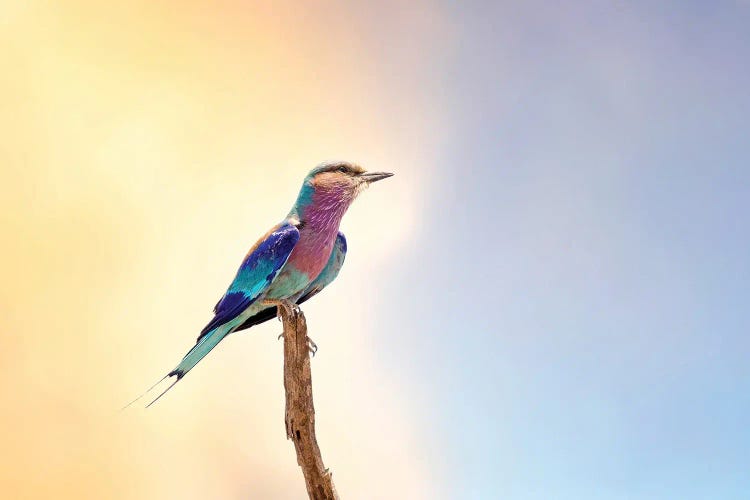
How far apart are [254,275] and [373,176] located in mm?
1468

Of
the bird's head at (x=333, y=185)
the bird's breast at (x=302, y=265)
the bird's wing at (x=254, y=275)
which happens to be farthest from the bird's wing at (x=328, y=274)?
the bird's wing at (x=254, y=275)

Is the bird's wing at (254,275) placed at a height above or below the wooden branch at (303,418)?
above

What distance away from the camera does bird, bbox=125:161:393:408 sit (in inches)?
223

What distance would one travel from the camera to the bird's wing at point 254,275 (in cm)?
564

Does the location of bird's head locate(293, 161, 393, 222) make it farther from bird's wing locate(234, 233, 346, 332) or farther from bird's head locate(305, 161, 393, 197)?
bird's wing locate(234, 233, 346, 332)

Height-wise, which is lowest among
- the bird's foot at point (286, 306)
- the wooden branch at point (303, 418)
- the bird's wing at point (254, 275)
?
the wooden branch at point (303, 418)

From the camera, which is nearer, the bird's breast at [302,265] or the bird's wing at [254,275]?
the bird's wing at [254,275]

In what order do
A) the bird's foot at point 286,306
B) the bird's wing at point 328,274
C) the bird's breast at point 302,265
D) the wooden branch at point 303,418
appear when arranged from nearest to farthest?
1. the wooden branch at point 303,418
2. the bird's foot at point 286,306
3. the bird's breast at point 302,265
4. the bird's wing at point 328,274

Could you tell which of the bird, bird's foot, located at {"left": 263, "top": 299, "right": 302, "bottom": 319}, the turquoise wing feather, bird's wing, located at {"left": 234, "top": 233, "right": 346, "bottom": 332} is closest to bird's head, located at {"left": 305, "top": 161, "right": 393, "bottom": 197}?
the bird

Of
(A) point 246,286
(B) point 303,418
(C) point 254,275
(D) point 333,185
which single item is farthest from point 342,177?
(B) point 303,418

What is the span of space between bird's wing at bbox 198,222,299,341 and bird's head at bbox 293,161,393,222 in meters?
0.44

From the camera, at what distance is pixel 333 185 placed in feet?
20.1

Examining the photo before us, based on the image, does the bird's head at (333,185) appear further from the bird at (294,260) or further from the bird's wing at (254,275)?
the bird's wing at (254,275)

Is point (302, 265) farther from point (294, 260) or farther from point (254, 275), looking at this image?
point (254, 275)
